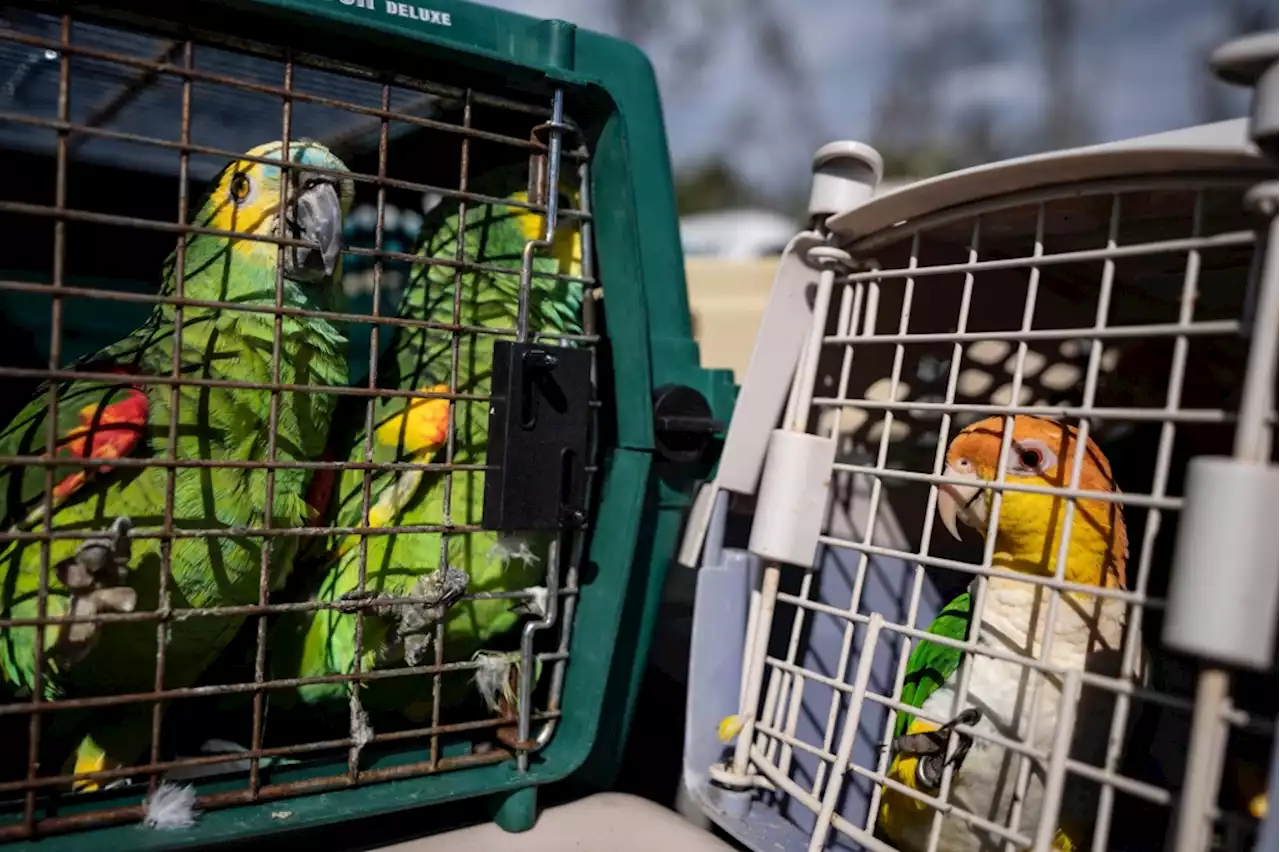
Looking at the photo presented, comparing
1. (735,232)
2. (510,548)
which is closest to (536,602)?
(510,548)

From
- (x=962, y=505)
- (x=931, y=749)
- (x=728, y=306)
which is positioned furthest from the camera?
(x=728, y=306)

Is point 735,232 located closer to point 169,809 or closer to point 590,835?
point 590,835

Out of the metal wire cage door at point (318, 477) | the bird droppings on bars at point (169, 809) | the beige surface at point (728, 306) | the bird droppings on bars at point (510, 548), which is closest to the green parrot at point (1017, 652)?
the metal wire cage door at point (318, 477)

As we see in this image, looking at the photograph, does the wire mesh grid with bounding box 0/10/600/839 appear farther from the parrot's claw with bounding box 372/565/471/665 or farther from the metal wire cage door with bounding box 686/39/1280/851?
the metal wire cage door with bounding box 686/39/1280/851

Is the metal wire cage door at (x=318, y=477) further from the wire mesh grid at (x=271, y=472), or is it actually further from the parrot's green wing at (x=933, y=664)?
the parrot's green wing at (x=933, y=664)

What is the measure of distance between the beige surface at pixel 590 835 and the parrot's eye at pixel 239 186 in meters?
0.76

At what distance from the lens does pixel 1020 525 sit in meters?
0.91

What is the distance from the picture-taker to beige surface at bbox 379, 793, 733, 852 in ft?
2.93

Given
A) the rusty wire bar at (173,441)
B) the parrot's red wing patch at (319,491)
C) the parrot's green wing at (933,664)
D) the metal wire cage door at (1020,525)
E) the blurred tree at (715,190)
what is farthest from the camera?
the blurred tree at (715,190)

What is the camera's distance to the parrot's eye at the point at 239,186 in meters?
1.03

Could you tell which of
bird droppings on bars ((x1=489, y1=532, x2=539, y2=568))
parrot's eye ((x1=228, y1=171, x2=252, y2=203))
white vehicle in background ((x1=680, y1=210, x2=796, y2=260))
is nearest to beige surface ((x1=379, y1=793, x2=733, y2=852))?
bird droppings on bars ((x1=489, y1=532, x2=539, y2=568))

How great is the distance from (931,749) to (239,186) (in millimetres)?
1001

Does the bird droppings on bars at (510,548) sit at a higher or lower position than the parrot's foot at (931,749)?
higher

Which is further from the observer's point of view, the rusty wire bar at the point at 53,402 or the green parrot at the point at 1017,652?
the green parrot at the point at 1017,652
